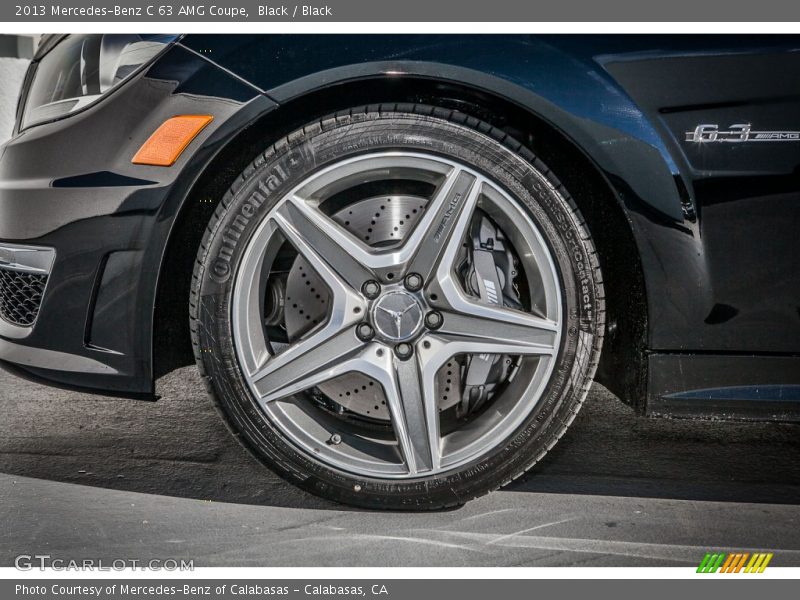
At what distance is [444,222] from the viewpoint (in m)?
1.71

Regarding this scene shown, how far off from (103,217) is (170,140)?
24 cm

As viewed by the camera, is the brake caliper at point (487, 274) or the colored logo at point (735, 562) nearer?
the colored logo at point (735, 562)

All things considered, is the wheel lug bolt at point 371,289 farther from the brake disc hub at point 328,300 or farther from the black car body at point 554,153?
the black car body at point 554,153

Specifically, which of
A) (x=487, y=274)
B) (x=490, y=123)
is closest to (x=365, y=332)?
(x=487, y=274)

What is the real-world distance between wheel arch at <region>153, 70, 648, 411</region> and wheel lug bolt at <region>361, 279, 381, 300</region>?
0.41 m

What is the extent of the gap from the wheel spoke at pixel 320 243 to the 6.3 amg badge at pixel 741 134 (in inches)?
31.9

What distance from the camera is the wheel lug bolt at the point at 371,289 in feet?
5.61

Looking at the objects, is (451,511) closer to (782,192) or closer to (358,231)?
(358,231)

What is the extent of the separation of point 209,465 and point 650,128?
144 cm

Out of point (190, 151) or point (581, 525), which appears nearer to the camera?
point (190, 151)

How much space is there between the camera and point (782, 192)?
1.60 meters

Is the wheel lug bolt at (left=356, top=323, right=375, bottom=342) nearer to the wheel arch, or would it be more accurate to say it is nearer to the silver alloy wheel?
the silver alloy wheel

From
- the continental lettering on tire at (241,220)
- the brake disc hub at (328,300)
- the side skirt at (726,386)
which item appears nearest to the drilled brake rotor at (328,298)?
the brake disc hub at (328,300)

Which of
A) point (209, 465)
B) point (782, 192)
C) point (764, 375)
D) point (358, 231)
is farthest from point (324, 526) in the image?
point (782, 192)
